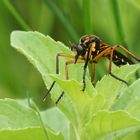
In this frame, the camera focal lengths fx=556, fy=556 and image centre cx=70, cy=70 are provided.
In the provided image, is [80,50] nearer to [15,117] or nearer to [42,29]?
[15,117]

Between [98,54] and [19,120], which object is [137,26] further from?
[19,120]

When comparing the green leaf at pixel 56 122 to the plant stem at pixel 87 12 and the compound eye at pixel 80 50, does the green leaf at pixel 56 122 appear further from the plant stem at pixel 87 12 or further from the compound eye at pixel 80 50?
the plant stem at pixel 87 12

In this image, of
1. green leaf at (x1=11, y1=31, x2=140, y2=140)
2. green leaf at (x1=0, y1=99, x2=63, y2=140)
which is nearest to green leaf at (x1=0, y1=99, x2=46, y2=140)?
green leaf at (x1=0, y1=99, x2=63, y2=140)

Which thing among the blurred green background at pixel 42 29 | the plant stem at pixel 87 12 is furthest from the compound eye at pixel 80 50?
the blurred green background at pixel 42 29

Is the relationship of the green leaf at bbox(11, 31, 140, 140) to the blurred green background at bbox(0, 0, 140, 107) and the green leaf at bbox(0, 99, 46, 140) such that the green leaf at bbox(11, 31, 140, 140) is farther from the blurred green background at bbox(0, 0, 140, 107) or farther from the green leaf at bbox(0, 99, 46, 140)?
the blurred green background at bbox(0, 0, 140, 107)

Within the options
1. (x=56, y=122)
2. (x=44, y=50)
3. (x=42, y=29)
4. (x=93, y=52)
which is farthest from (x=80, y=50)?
(x=42, y=29)

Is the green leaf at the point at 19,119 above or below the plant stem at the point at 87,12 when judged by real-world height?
below

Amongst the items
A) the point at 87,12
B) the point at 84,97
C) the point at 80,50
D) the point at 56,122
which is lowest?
the point at 56,122

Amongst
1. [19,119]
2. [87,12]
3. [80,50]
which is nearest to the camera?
[19,119]

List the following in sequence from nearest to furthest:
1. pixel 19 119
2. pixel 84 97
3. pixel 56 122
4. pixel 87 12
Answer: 1. pixel 84 97
2. pixel 19 119
3. pixel 56 122
4. pixel 87 12

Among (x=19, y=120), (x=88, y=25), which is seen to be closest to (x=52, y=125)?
(x=19, y=120)

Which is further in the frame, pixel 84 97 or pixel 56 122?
pixel 56 122
